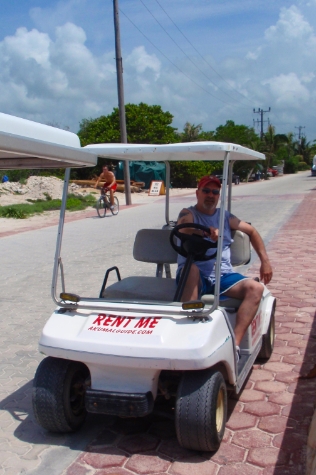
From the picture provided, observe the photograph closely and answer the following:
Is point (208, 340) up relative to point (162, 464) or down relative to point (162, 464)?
up

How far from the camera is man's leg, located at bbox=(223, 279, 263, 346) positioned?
148 inches

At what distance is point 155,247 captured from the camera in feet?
15.2

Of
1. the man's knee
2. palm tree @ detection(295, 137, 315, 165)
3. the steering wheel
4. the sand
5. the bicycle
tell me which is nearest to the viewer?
the steering wheel

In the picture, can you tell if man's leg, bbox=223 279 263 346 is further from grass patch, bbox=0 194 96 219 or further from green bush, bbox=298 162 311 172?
green bush, bbox=298 162 311 172

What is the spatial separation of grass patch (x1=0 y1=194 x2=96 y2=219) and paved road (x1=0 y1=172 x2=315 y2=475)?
8.00 ft

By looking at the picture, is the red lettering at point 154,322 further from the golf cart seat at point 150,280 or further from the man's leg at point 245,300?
the man's leg at point 245,300

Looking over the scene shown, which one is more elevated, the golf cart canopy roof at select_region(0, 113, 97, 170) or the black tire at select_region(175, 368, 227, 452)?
the golf cart canopy roof at select_region(0, 113, 97, 170)

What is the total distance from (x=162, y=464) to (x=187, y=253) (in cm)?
135

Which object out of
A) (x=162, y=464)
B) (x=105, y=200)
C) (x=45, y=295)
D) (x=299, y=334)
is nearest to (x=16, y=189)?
(x=105, y=200)

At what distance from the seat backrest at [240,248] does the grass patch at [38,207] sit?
13365mm

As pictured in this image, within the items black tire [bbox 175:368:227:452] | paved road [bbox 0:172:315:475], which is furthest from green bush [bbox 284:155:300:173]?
black tire [bbox 175:368:227:452]

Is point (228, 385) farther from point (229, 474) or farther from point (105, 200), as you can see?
point (105, 200)

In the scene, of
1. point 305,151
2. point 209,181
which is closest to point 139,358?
point 209,181

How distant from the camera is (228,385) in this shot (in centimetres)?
361
